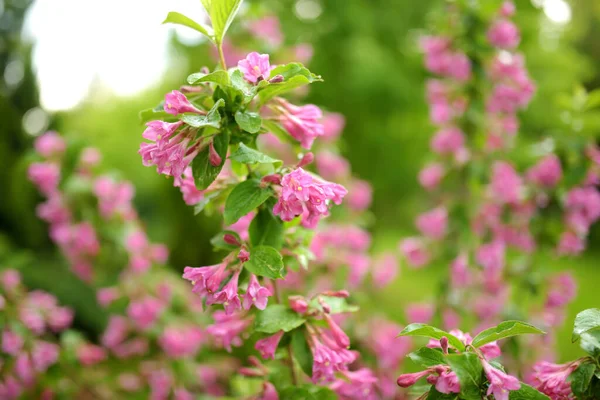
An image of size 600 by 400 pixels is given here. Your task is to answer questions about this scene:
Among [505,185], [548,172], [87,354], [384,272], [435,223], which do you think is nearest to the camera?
[548,172]

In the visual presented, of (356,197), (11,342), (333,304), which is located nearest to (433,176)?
(356,197)

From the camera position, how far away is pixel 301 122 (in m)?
1.40

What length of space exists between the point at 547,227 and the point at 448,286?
60 cm

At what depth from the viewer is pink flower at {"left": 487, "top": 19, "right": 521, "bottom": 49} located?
2.50 m

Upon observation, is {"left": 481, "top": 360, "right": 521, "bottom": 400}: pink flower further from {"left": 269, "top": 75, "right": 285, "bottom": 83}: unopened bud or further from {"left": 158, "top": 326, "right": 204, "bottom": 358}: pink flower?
{"left": 158, "top": 326, "right": 204, "bottom": 358}: pink flower

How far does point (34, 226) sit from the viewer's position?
5926 millimetres

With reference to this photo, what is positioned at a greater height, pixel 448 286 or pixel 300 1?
pixel 300 1

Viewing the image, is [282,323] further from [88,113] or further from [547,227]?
[88,113]

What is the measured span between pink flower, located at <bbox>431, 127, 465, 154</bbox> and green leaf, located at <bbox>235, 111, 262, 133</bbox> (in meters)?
1.74

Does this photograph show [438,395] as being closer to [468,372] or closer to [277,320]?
[468,372]

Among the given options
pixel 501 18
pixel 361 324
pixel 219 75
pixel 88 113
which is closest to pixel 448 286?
pixel 361 324

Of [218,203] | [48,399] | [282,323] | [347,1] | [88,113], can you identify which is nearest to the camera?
[282,323]

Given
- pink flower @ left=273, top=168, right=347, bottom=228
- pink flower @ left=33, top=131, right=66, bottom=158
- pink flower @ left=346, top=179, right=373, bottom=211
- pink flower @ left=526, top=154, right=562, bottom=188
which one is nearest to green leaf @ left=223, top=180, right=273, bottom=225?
pink flower @ left=273, top=168, right=347, bottom=228

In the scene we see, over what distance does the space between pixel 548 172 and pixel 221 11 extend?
5.88 feet
